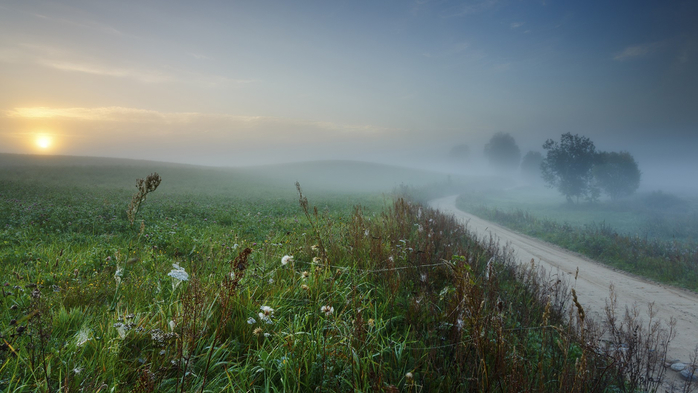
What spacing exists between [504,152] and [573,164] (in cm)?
6876

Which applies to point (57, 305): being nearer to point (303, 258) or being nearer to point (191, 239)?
point (303, 258)

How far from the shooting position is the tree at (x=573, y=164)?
130 ft

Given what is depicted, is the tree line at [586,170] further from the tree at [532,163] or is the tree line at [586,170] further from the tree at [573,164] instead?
the tree at [532,163]

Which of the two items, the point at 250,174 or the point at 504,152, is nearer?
the point at 250,174

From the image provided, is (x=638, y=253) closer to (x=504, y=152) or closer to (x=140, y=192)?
(x=140, y=192)

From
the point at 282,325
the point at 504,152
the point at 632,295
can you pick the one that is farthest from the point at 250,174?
the point at 504,152

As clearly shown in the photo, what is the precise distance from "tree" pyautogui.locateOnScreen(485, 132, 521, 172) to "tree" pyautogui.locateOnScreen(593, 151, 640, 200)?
205ft

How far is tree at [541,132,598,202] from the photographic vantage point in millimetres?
39500

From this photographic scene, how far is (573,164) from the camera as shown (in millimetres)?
40094

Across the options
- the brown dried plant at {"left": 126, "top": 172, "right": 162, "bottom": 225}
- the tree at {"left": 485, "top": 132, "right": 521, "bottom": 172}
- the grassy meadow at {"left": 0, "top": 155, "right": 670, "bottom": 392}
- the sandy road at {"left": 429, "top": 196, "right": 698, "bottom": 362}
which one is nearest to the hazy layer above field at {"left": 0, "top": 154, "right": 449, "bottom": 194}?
the tree at {"left": 485, "top": 132, "right": 521, "bottom": 172}

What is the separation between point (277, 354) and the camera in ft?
9.07

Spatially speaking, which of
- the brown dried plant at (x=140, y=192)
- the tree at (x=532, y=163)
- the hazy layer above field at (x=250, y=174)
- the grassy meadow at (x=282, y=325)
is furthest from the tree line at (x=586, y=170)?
the tree at (x=532, y=163)

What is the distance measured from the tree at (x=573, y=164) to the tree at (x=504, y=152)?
66.7 metres

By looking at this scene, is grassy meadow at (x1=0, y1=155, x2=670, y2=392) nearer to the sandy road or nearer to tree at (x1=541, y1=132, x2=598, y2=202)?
the sandy road
